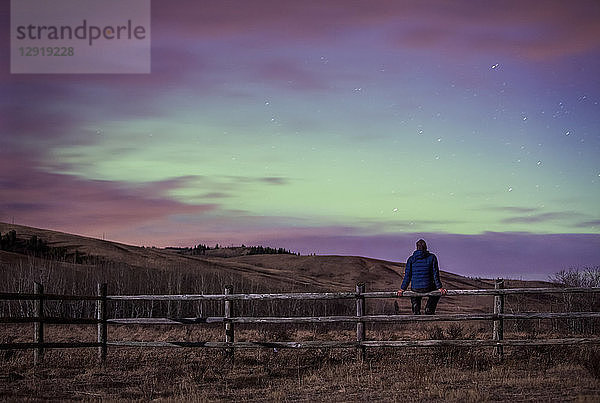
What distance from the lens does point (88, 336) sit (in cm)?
2533

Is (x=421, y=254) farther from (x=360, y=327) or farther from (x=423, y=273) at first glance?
(x=360, y=327)

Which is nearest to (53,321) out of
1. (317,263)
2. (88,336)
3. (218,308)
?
(88,336)

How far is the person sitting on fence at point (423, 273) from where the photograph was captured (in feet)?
51.8

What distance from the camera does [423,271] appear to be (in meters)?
15.8

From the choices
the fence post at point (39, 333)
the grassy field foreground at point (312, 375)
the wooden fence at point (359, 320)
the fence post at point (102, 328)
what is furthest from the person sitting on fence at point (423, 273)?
the fence post at point (39, 333)

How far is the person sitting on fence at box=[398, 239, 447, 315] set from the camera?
15773 mm

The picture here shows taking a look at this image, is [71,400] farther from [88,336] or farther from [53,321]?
[88,336]

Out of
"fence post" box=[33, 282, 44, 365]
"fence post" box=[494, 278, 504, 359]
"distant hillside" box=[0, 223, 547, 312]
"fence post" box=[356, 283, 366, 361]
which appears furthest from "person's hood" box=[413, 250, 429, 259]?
"distant hillside" box=[0, 223, 547, 312]

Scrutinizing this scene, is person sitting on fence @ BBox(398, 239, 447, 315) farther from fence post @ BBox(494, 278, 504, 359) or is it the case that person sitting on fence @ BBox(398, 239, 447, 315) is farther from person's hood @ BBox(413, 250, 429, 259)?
fence post @ BBox(494, 278, 504, 359)

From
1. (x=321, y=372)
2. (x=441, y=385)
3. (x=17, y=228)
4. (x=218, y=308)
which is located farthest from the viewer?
(x=17, y=228)

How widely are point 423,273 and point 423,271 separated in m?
0.04

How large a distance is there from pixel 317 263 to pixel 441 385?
76.1 m

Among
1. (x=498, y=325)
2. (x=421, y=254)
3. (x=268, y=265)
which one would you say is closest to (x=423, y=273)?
(x=421, y=254)

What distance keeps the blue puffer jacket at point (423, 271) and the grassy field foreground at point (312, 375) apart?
1.47 metres
